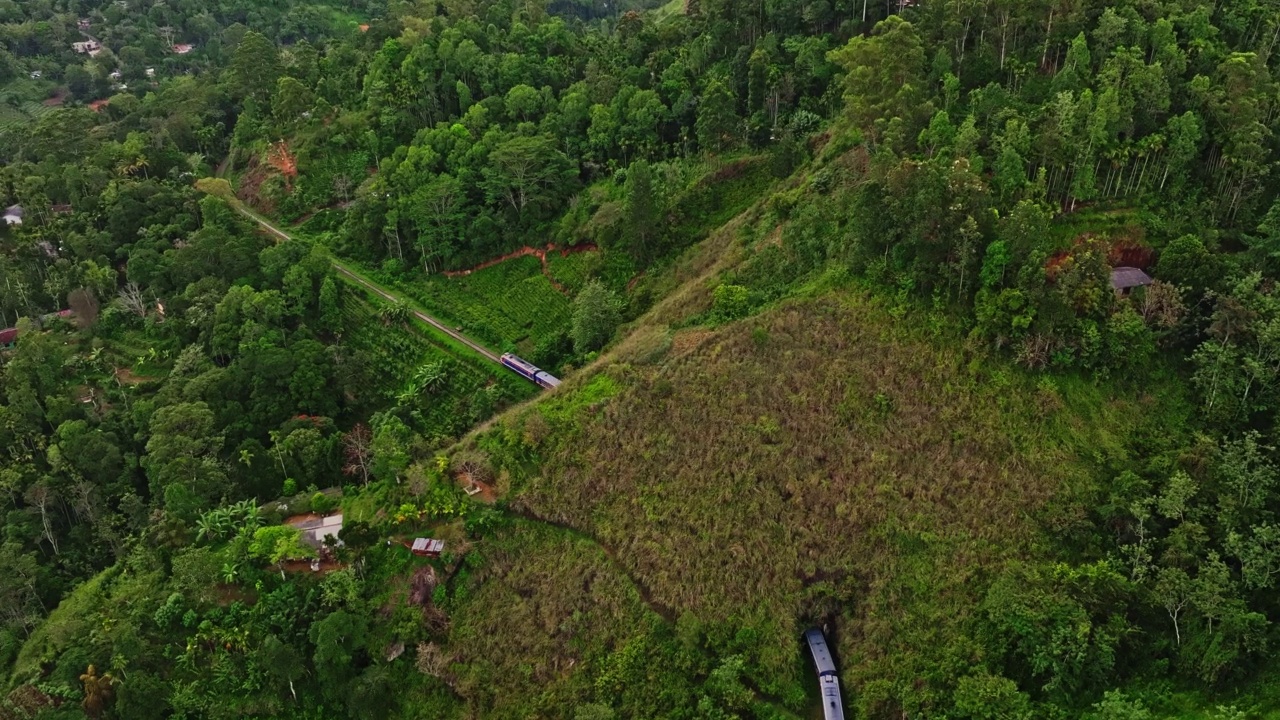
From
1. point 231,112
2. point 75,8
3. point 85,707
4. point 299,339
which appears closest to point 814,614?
point 85,707

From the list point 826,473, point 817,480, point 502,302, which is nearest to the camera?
point 817,480

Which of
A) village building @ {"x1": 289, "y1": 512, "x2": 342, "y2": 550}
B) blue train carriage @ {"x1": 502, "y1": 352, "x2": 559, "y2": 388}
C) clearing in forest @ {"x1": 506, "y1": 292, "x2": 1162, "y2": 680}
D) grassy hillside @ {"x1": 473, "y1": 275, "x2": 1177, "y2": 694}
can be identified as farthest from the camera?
blue train carriage @ {"x1": 502, "y1": 352, "x2": 559, "y2": 388}

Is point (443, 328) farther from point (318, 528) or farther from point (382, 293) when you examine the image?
point (318, 528)

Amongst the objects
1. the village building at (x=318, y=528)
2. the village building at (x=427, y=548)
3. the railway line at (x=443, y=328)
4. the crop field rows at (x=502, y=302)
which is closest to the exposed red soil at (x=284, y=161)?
the railway line at (x=443, y=328)

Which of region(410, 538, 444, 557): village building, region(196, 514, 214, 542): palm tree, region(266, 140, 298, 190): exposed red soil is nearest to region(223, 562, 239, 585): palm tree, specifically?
region(196, 514, 214, 542): palm tree

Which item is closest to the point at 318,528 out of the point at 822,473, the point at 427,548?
the point at 427,548

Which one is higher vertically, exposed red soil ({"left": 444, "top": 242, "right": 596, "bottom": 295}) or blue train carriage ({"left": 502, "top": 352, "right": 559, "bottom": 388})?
exposed red soil ({"left": 444, "top": 242, "right": 596, "bottom": 295})

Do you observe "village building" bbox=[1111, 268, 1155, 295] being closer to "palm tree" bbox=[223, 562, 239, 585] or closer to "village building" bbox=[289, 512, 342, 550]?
"village building" bbox=[289, 512, 342, 550]
